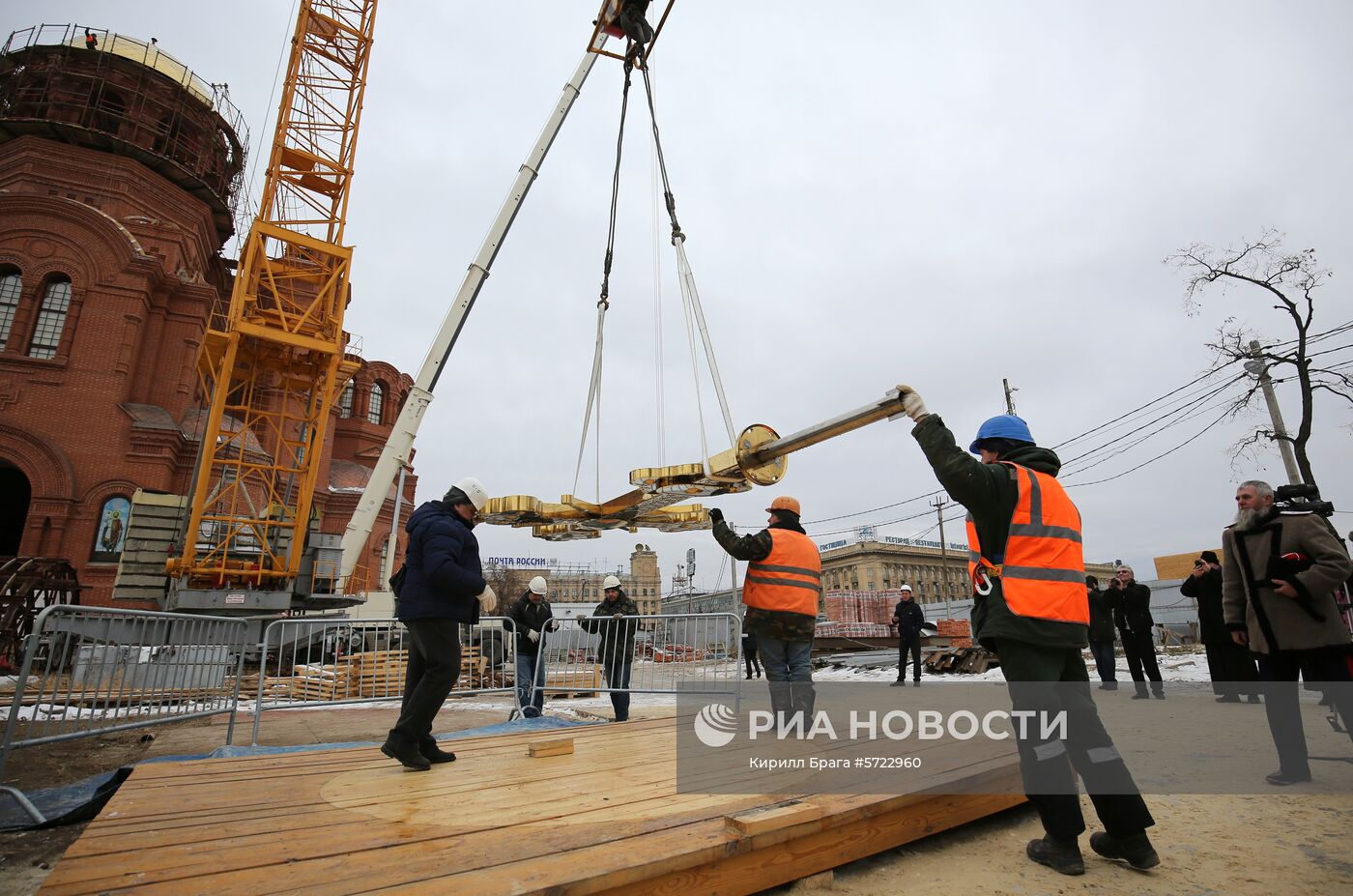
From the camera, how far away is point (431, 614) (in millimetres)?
3959

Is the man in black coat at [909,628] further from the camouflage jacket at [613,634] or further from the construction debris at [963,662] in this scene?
the camouflage jacket at [613,634]

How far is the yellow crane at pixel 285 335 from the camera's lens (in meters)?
16.1

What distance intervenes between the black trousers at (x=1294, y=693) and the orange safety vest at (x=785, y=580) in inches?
106

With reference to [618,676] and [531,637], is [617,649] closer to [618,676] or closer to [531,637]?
[618,676]

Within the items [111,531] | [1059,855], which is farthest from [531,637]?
[111,531]

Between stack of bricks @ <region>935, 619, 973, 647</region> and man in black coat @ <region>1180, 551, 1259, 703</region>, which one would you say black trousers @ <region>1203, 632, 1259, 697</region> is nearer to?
man in black coat @ <region>1180, 551, 1259, 703</region>

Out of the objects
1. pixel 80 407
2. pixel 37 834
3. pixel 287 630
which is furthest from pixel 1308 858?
pixel 80 407

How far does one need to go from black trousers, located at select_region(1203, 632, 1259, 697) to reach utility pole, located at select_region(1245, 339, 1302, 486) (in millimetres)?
11452

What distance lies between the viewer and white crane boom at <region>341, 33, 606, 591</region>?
15094mm

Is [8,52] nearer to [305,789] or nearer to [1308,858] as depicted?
[305,789]

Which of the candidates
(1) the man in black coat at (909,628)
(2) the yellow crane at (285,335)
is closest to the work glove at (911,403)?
(1) the man in black coat at (909,628)

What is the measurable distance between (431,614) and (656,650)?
4.36 metres

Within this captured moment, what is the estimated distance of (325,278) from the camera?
18188 millimetres

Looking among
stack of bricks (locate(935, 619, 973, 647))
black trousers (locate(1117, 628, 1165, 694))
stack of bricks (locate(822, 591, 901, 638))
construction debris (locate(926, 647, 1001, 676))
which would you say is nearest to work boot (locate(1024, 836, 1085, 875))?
black trousers (locate(1117, 628, 1165, 694))
